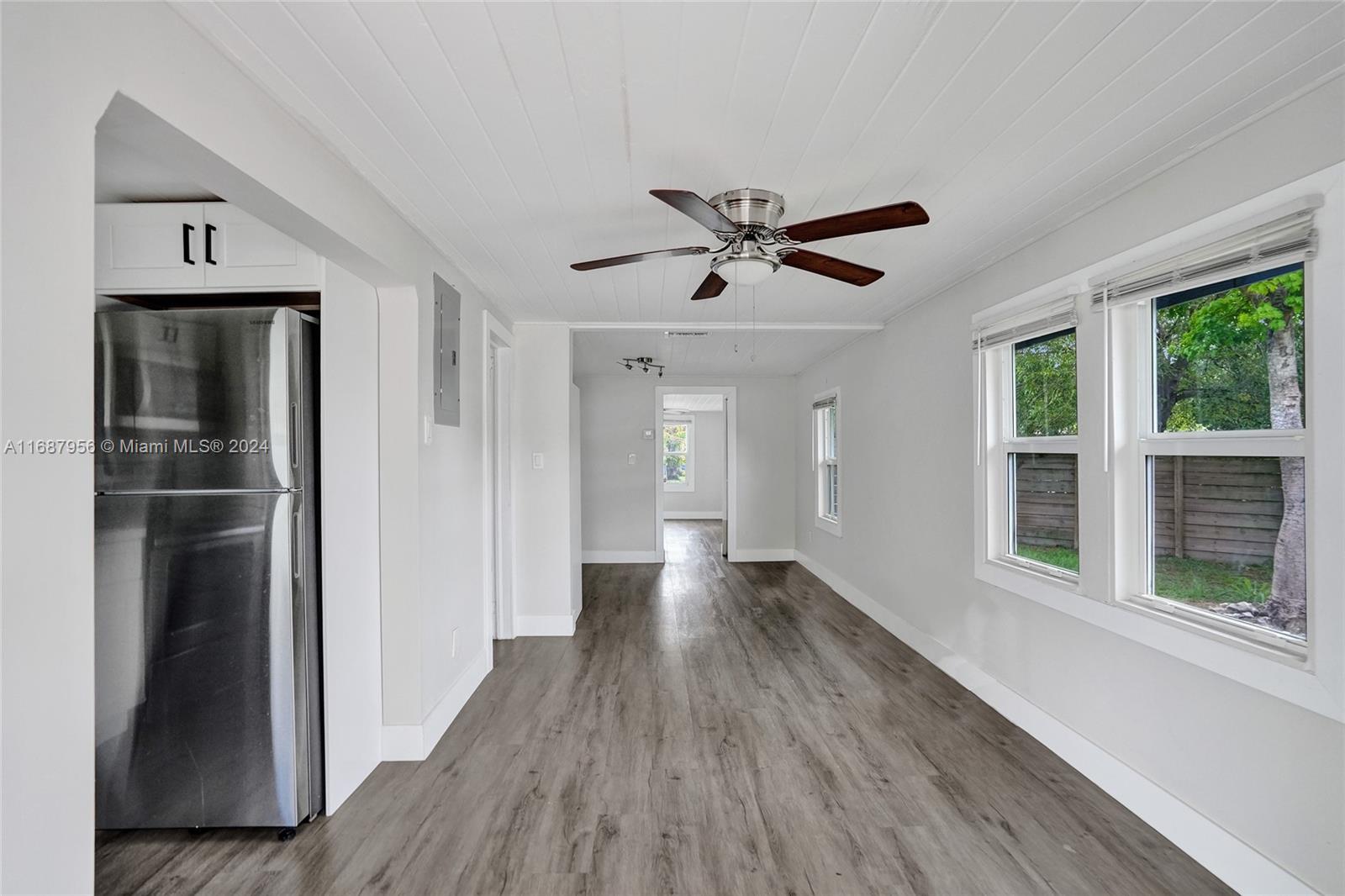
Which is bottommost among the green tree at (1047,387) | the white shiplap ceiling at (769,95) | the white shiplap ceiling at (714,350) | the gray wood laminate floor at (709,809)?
the gray wood laminate floor at (709,809)

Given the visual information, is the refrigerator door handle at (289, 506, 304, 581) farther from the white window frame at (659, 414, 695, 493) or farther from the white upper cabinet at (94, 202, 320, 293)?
the white window frame at (659, 414, 695, 493)

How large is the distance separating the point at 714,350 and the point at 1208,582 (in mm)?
4179

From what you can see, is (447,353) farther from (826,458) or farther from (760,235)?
(826,458)

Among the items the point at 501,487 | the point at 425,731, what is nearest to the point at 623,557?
the point at 501,487

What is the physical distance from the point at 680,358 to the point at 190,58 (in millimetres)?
5032

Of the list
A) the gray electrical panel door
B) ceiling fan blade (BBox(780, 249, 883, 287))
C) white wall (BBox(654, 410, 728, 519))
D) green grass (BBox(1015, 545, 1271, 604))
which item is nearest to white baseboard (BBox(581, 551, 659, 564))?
the gray electrical panel door

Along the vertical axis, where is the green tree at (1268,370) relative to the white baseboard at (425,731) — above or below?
above

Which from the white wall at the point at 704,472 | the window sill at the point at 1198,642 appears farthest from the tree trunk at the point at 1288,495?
the white wall at the point at 704,472

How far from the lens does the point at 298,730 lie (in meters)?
2.21

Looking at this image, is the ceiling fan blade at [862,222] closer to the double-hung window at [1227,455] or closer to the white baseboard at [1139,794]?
the double-hung window at [1227,455]

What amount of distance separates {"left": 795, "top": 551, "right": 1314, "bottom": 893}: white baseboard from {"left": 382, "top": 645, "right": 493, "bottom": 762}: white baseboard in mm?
2698

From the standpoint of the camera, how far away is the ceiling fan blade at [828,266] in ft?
7.48

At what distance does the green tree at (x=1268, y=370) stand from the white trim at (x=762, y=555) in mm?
5496

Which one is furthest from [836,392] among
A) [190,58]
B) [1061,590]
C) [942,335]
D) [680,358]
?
[190,58]
